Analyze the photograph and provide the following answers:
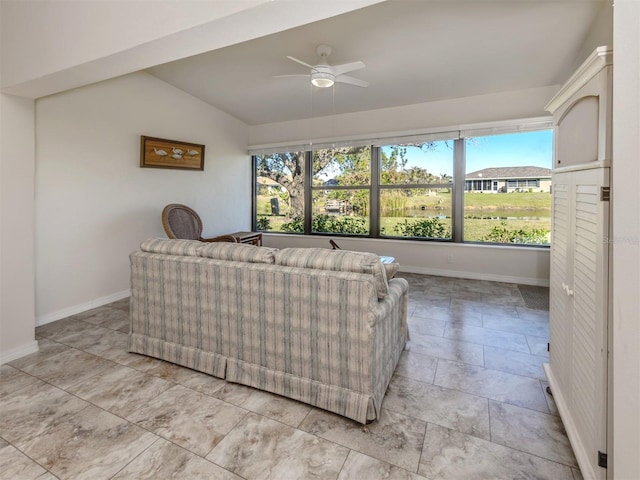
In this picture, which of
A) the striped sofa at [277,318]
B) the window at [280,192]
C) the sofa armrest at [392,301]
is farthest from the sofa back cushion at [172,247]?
the window at [280,192]

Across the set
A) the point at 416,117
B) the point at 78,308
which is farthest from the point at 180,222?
the point at 416,117

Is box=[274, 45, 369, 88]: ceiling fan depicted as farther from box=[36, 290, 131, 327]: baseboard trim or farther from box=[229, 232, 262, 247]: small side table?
box=[36, 290, 131, 327]: baseboard trim

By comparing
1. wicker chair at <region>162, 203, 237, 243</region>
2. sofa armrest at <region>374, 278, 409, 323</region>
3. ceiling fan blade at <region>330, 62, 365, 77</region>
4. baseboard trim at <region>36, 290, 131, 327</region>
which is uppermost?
ceiling fan blade at <region>330, 62, 365, 77</region>

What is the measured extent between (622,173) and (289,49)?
327 centimetres

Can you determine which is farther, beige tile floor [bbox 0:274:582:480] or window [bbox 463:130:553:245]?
window [bbox 463:130:553:245]

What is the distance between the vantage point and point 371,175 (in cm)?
538

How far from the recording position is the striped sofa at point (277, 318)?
1.78m

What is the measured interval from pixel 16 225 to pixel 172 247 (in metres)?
1.22

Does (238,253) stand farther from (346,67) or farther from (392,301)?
(346,67)

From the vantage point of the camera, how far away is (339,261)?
1.86 metres

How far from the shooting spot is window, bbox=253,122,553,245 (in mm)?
4469

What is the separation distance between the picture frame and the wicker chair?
0.58m

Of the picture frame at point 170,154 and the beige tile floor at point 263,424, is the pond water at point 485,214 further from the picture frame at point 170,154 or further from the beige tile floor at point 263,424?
the picture frame at point 170,154

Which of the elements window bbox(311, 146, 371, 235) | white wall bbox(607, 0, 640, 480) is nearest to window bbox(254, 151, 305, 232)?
window bbox(311, 146, 371, 235)
